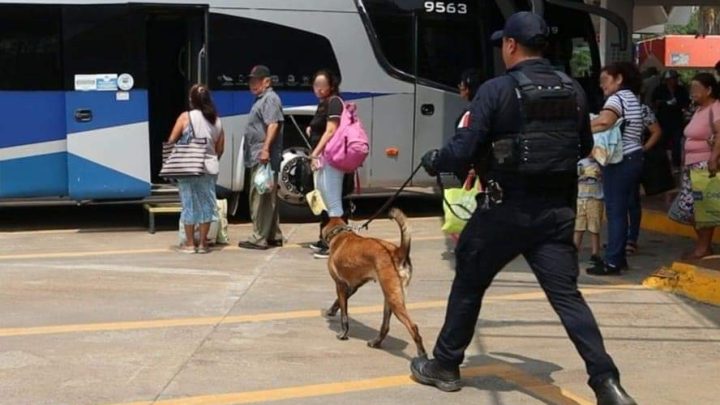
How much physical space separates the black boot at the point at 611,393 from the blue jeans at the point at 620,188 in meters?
3.51

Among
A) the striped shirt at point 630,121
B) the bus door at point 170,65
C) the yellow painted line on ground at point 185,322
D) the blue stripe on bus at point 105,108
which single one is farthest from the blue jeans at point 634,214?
the blue stripe on bus at point 105,108

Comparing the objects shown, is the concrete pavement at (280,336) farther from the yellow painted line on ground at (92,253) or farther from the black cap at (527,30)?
the black cap at (527,30)

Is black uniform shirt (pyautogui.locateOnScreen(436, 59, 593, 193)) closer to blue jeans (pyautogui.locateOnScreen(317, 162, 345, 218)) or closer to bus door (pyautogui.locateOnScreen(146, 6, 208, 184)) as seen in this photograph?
blue jeans (pyautogui.locateOnScreen(317, 162, 345, 218))

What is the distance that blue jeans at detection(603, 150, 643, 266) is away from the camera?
7.91 metres

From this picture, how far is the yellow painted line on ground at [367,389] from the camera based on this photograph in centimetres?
503

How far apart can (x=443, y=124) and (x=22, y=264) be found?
5172mm

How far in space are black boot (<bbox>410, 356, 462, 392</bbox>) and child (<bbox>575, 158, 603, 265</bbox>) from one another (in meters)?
3.49

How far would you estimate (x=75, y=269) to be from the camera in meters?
8.48

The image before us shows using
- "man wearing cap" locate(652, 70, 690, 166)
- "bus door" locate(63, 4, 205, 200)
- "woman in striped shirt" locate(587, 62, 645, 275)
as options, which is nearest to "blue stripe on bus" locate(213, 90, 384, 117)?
"bus door" locate(63, 4, 205, 200)

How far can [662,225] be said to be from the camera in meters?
10.4

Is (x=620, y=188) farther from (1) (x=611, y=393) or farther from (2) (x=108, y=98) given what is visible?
(2) (x=108, y=98)

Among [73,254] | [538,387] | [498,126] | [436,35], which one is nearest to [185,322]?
[538,387]

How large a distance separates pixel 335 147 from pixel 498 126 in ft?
12.8

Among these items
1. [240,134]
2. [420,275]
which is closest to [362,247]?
[420,275]
